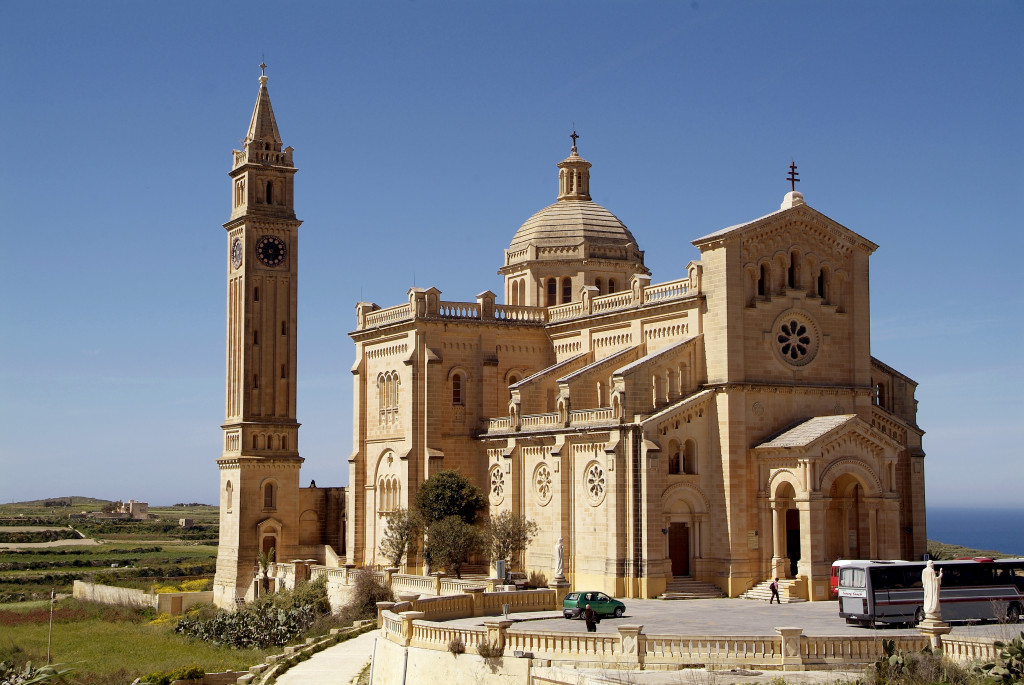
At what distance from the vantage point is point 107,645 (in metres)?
59.6

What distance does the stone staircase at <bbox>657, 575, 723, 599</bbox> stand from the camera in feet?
160

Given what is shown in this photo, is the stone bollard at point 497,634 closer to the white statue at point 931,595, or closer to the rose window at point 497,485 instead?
the white statue at point 931,595

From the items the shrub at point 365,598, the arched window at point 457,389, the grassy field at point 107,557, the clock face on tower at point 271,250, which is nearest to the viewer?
the shrub at point 365,598

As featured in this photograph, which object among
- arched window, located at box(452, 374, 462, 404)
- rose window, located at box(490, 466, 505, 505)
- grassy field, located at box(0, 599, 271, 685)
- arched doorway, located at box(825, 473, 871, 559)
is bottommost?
grassy field, located at box(0, 599, 271, 685)

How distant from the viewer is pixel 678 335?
175 feet

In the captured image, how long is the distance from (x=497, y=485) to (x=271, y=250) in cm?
2052

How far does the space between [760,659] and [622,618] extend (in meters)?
12.1

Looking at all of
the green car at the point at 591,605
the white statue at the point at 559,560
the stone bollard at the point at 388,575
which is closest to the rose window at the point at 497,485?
the stone bollard at the point at 388,575

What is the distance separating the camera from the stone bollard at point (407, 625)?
118 feet

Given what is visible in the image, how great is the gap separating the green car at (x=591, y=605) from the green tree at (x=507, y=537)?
1120 cm

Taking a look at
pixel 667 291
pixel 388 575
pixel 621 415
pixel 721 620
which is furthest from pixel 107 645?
pixel 721 620

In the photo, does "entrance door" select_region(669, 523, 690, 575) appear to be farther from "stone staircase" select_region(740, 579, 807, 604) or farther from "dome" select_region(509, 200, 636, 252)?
"dome" select_region(509, 200, 636, 252)

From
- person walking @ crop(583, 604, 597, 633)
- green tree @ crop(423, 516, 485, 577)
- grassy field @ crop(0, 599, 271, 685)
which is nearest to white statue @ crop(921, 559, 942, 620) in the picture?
person walking @ crop(583, 604, 597, 633)

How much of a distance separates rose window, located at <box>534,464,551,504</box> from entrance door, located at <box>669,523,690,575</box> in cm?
586
